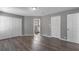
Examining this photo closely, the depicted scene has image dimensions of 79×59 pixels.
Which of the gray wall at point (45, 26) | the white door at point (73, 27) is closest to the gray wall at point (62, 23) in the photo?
the gray wall at point (45, 26)

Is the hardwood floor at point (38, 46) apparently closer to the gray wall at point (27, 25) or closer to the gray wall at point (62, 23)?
the gray wall at point (62, 23)

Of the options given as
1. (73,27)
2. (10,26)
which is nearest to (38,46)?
(73,27)

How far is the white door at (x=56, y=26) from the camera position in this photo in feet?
17.9

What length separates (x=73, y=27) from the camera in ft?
14.1

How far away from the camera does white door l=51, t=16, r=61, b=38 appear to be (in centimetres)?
545

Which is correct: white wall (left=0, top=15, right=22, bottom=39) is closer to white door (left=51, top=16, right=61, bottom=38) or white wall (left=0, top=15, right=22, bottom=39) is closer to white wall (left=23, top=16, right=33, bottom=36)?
white wall (left=23, top=16, right=33, bottom=36)

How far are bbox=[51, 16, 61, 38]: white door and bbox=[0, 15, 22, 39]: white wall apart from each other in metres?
2.40

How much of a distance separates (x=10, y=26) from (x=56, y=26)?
2.88m

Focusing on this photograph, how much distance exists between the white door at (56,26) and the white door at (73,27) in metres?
0.90

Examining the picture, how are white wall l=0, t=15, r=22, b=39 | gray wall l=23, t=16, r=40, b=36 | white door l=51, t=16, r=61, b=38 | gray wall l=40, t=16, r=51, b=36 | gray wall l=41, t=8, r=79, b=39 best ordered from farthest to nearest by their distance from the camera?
gray wall l=23, t=16, r=40, b=36 < gray wall l=40, t=16, r=51, b=36 < white door l=51, t=16, r=61, b=38 < white wall l=0, t=15, r=22, b=39 < gray wall l=41, t=8, r=79, b=39

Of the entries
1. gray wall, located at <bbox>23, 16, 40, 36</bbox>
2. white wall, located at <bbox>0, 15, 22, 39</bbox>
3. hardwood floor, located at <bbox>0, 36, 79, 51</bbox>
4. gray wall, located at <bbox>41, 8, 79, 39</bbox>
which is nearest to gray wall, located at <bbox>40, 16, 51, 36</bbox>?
gray wall, located at <bbox>41, 8, 79, 39</bbox>

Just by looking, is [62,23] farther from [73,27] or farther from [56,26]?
[73,27]

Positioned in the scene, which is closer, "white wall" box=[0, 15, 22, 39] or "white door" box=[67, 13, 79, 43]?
"white door" box=[67, 13, 79, 43]

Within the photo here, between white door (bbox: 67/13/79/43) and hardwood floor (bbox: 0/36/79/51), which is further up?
white door (bbox: 67/13/79/43)
